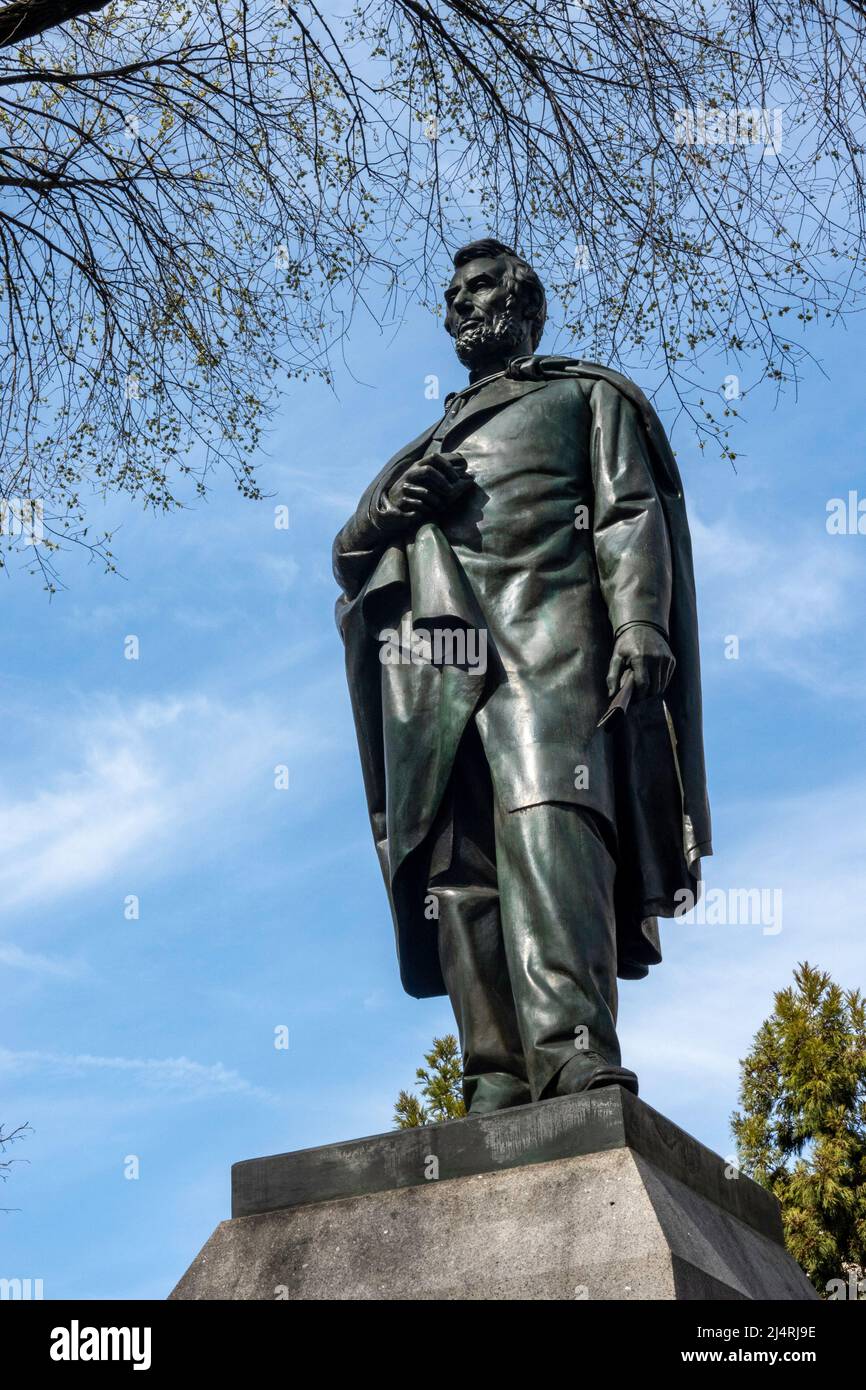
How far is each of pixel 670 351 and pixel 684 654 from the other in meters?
2.89

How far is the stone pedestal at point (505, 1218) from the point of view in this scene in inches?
179

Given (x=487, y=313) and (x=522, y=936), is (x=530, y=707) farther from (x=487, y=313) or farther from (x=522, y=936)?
(x=487, y=313)

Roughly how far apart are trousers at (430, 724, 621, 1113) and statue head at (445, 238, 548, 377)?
5.26 feet

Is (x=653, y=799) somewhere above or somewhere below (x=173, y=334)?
below

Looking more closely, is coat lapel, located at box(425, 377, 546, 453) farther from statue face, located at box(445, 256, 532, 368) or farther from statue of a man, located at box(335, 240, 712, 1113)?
statue face, located at box(445, 256, 532, 368)

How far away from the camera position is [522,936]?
5.50 meters

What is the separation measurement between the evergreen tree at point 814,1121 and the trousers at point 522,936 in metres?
13.1

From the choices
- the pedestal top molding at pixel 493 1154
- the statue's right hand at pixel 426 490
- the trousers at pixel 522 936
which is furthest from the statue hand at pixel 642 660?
the pedestal top molding at pixel 493 1154

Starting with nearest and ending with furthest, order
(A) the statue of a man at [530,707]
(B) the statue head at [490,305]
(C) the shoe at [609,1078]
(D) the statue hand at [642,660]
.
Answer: (C) the shoe at [609,1078] < (A) the statue of a man at [530,707] < (D) the statue hand at [642,660] < (B) the statue head at [490,305]

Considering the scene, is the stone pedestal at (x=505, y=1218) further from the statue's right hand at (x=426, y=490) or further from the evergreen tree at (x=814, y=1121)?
the evergreen tree at (x=814, y=1121)
